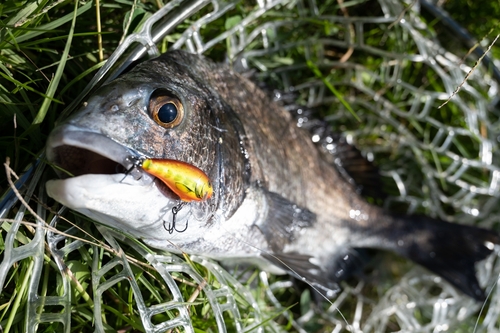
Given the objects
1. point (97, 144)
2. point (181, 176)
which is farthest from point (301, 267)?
point (97, 144)

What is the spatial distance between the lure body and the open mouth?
42 mm

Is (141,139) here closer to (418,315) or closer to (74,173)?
(74,173)

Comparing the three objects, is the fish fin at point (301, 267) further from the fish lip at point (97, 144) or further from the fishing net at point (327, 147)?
the fish lip at point (97, 144)

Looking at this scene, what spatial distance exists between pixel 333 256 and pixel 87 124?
5.62 ft

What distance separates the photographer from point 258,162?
6.24 feet

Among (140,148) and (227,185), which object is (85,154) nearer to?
(140,148)

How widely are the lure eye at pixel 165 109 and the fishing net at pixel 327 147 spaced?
1.11 ft

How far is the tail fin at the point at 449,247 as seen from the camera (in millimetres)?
2660

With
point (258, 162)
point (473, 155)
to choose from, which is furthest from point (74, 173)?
point (473, 155)

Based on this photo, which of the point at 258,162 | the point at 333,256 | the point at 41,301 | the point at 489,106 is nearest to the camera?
the point at 41,301

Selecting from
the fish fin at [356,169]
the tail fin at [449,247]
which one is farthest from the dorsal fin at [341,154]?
the tail fin at [449,247]

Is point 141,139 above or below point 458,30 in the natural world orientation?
below

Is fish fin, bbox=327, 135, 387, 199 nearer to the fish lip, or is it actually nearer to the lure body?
the lure body

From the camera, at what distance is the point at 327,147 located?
2631 mm
